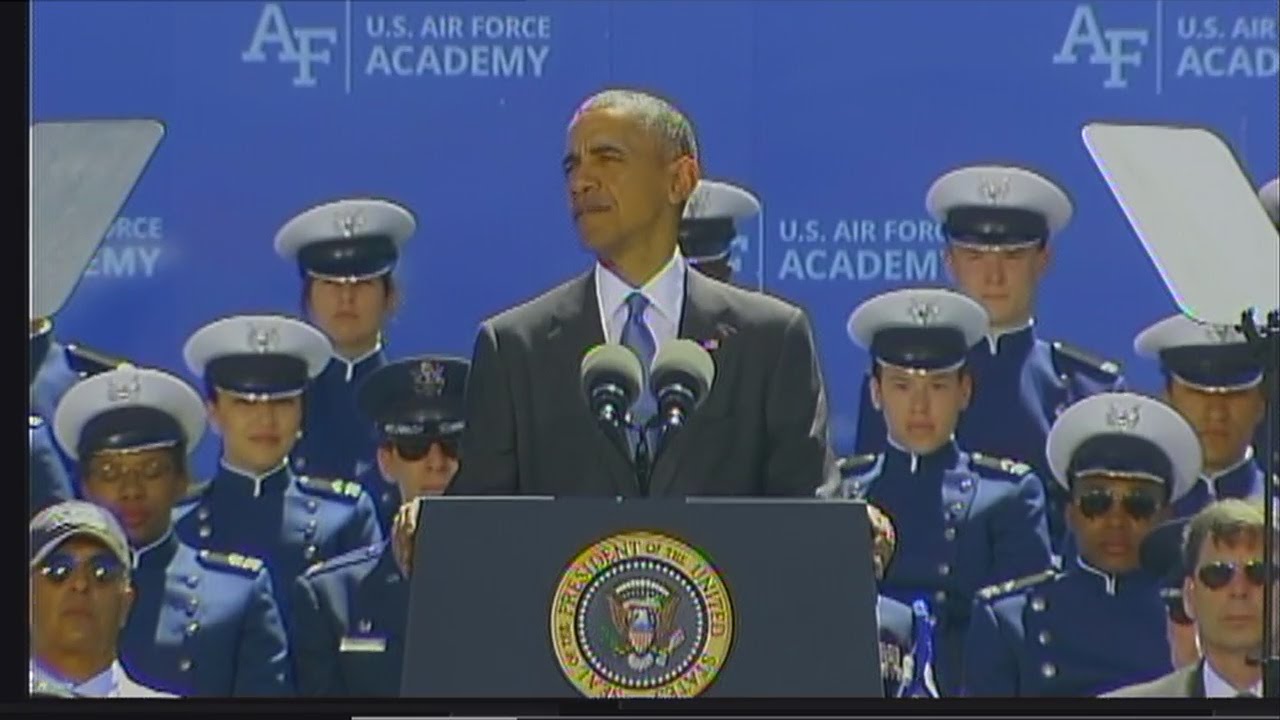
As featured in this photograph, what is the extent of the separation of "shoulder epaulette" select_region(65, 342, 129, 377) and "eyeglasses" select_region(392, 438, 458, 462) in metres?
0.68

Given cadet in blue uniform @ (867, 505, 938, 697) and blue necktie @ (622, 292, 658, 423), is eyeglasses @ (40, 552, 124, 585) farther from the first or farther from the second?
cadet in blue uniform @ (867, 505, 938, 697)

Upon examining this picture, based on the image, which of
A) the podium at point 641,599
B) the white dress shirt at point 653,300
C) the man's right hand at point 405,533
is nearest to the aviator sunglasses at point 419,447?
the man's right hand at point 405,533

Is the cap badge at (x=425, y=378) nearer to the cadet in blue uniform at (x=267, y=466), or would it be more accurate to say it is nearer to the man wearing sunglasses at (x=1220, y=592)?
the cadet in blue uniform at (x=267, y=466)

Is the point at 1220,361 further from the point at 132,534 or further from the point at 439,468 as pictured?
the point at 132,534

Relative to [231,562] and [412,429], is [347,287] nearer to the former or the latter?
[412,429]

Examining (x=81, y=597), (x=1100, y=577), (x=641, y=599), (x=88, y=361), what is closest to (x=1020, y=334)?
(x=1100, y=577)

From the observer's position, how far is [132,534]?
7570 mm

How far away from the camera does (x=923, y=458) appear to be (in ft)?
24.8

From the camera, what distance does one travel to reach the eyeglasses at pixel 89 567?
297 inches

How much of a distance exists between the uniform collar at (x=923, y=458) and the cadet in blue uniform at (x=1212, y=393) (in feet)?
1.68

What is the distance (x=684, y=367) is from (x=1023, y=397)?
82cm

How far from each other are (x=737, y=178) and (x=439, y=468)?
99 centimetres

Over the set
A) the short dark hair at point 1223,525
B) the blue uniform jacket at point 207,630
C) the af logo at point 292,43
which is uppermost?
the af logo at point 292,43
